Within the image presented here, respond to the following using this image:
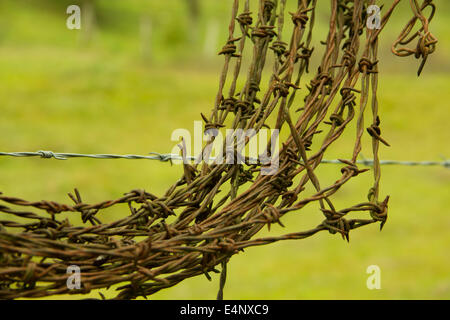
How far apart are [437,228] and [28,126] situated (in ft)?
27.5

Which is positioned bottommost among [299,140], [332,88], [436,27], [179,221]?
[179,221]

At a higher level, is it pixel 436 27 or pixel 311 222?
pixel 436 27

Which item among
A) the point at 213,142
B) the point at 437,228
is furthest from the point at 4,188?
the point at 213,142

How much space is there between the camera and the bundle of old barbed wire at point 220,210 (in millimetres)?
1121

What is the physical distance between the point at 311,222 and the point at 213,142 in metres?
5.67

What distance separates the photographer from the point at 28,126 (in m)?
11.3

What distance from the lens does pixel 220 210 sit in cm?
129

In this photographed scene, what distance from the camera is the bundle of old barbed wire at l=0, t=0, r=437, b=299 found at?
112cm

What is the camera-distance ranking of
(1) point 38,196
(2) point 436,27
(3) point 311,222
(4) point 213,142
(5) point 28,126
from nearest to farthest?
(4) point 213,142
(3) point 311,222
(1) point 38,196
(5) point 28,126
(2) point 436,27

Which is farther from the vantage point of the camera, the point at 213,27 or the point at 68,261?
the point at 213,27

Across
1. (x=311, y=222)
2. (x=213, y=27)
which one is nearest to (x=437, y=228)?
(x=311, y=222)

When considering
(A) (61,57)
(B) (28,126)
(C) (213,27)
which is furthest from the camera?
(C) (213,27)

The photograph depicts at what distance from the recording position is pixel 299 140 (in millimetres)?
1320

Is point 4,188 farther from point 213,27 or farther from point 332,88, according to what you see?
point 213,27
